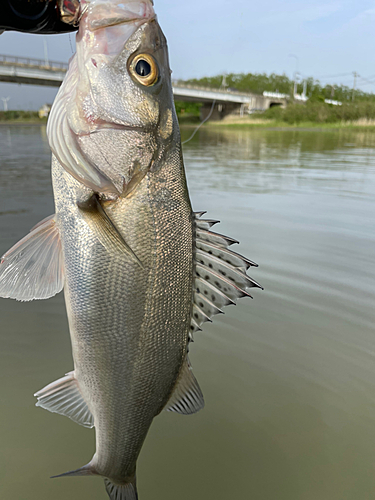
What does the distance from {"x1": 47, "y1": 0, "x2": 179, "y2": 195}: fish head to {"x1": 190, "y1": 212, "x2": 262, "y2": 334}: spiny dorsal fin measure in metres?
0.41

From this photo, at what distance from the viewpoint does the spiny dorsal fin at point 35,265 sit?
1.66 meters

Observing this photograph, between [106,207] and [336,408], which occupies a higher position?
[106,207]

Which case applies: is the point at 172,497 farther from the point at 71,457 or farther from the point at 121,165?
the point at 121,165

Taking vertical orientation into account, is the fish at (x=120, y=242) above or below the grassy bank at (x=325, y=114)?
below

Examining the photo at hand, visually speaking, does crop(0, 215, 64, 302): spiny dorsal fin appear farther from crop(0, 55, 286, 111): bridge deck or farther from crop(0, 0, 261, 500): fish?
crop(0, 55, 286, 111): bridge deck

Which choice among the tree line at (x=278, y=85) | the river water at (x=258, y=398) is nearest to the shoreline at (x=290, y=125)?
the tree line at (x=278, y=85)

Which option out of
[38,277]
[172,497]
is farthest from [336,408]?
[38,277]

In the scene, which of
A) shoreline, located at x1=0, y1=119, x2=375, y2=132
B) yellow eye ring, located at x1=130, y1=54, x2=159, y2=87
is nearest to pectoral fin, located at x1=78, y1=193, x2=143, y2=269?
yellow eye ring, located at x1=130, y1=54, x2=159, y2=87

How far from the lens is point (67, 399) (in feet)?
5.93

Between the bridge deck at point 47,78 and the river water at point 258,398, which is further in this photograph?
the bridge deck at point 47,78

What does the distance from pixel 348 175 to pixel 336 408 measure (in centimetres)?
1044

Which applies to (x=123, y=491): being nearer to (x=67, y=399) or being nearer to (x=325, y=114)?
(x=67, y=399)

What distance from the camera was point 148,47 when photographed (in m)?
1.57

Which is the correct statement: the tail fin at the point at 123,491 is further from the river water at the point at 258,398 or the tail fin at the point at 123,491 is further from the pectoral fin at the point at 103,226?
the pectoral fin at the point at 103,226
